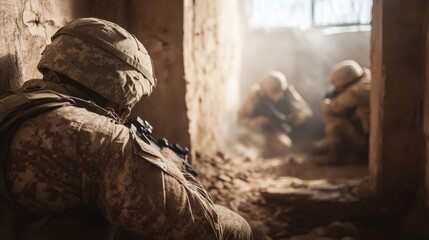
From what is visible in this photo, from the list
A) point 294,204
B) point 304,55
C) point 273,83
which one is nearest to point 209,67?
point 294,204

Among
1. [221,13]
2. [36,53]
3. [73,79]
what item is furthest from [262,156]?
[73,79]

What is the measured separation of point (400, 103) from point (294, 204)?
99 cm

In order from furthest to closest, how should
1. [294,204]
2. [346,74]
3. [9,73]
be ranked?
1. [346,74]
2. [294,204]
3. [9,73]

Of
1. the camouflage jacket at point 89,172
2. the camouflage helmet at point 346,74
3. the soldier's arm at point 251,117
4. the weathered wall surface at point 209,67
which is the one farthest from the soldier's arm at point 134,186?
the soldier's arm at point 251,117

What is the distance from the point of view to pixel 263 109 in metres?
7.46

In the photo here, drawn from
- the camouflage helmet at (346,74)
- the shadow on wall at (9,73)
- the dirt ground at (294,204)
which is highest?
the shadow on wall at (9,73)

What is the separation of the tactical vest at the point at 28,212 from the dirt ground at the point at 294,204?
1563 millimetres

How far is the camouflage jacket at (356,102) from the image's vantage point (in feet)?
17.4

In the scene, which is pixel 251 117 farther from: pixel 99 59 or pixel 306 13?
A: pixel 99 59

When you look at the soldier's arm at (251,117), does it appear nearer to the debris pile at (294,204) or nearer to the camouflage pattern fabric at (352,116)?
the camouflage pattern fabric at (352,116)

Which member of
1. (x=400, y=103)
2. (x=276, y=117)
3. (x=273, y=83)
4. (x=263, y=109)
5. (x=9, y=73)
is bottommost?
(x=276, y=117)

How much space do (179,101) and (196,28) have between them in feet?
2.56

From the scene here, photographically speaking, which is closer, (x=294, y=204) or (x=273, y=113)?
(x=294, y=204)

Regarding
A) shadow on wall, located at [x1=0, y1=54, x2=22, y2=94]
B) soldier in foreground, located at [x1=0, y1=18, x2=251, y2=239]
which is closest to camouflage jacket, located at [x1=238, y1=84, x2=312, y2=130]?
shadow on wall, located at [x1=0, y1=54, x2=22, y2=94]
